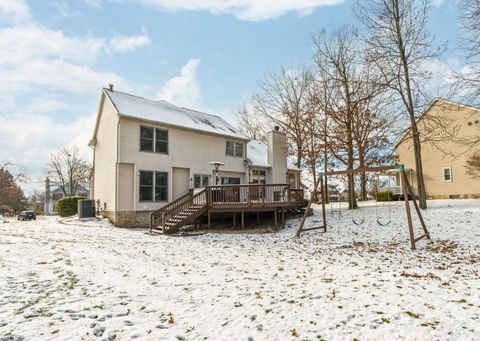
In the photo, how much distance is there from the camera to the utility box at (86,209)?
16.6 metres

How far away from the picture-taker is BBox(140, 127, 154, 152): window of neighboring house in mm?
15094

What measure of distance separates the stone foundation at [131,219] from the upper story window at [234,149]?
6.41 meters

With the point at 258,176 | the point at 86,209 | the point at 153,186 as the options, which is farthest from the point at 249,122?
the point at 86,209

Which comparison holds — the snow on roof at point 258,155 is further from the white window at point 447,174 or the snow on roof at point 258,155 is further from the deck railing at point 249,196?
the white window at point 447,174

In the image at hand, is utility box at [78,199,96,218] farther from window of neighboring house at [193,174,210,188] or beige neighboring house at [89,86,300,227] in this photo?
window of neighboring house at [193,174,210,188]

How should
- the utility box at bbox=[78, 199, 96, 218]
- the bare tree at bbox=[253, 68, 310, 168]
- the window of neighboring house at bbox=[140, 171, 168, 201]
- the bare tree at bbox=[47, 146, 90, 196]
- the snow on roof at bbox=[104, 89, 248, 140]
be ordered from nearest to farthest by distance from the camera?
1. the window of neighboring house at bbox=[140, 171, 168, 201]
2. the snow on roof at bbox=[104, 89, 248, 140]
3. the utility box at bbox=[78, 199, 96, 218]
4. the bare tree at bbox=[253, 68, 310, 168]
5. the bare tree at bbox=[47, 146, 90, 196]

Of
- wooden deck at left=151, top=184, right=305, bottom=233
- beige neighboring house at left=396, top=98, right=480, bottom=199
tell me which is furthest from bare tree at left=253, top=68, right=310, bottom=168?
wooden deck at left=151, top=184, right=305, bottom=233

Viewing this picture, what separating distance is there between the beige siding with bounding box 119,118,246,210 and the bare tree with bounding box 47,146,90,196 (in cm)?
3431

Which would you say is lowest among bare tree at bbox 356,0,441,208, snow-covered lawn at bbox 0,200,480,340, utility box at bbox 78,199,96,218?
snow-covered lawn at bbox 0,200,480,340

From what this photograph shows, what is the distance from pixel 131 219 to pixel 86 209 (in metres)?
3.89

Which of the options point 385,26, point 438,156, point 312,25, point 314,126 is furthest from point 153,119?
point 438,156

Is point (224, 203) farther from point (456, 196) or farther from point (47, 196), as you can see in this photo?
point (47, 196)

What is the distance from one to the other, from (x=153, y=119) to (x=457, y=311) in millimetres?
14021

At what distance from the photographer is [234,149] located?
62.6ft
